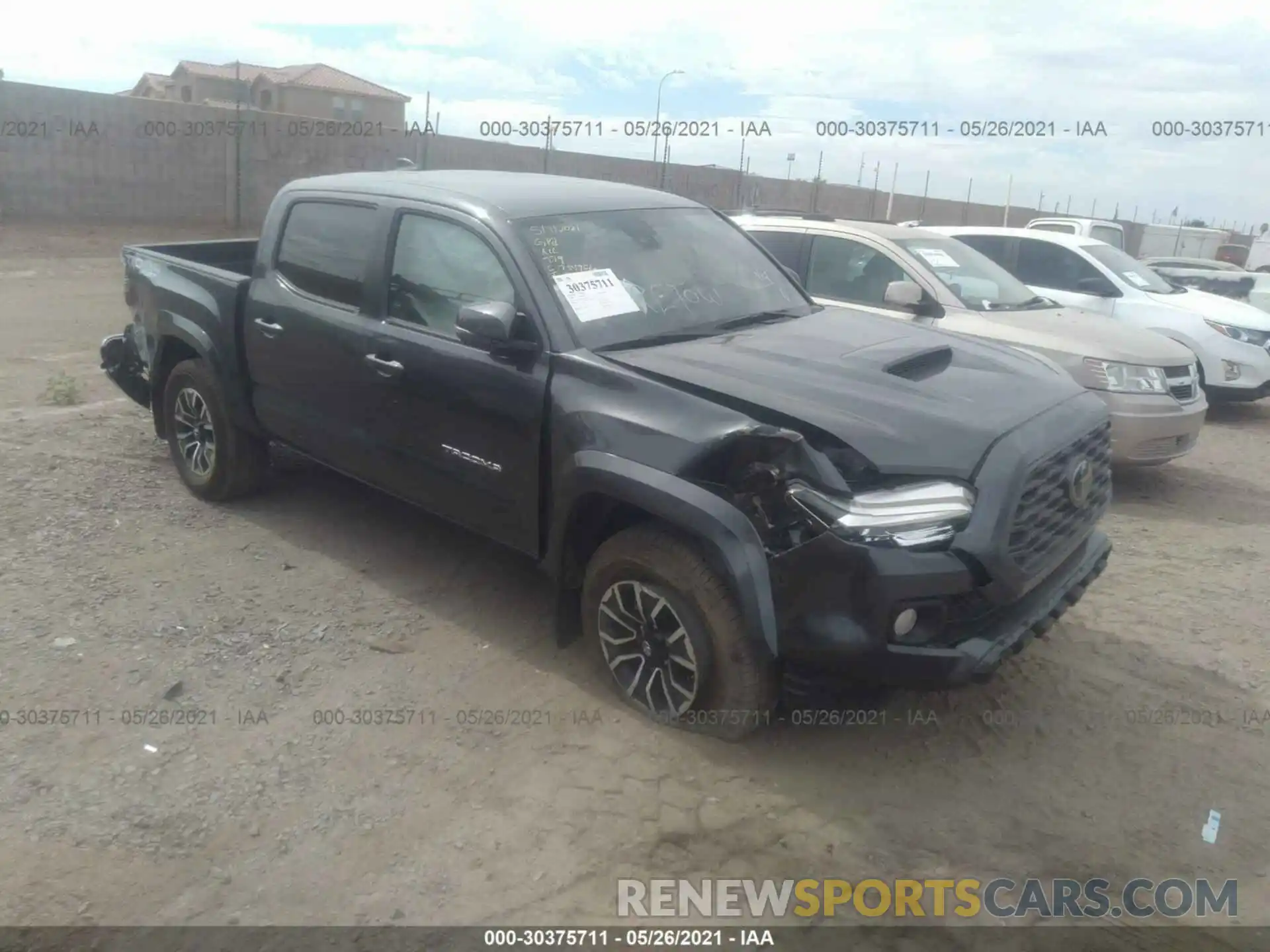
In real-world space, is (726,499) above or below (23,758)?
above

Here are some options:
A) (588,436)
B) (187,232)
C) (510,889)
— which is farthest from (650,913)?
(187,232)

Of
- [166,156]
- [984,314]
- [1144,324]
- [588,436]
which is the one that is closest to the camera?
[588,436]

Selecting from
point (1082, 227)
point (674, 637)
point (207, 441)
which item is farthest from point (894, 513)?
point (1082, 227)

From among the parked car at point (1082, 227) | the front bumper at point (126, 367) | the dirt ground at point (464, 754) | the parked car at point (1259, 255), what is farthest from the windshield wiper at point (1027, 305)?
the parked car at point (1259, 255)

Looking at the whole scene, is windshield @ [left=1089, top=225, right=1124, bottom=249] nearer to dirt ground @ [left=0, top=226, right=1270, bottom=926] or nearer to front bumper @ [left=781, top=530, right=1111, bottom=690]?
dirt ground @ [left=0, top=226, right=1270, bottom=926]

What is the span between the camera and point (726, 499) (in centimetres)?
331

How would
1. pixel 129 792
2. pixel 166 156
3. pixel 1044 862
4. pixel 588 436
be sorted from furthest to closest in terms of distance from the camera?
pixel 166 156 < pixel 588 436 < pixel 129 792 < pixel 1044 862

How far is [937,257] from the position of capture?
287 inches

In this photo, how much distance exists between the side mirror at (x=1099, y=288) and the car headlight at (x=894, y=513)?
7.10 metres

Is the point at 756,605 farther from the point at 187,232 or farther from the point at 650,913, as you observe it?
the point at 187,232

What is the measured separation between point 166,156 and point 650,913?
67.3 ft

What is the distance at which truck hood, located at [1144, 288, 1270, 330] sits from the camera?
9461mm

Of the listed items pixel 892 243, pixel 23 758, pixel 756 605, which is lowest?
pixel 23 758

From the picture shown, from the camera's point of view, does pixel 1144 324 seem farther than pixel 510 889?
Yes
